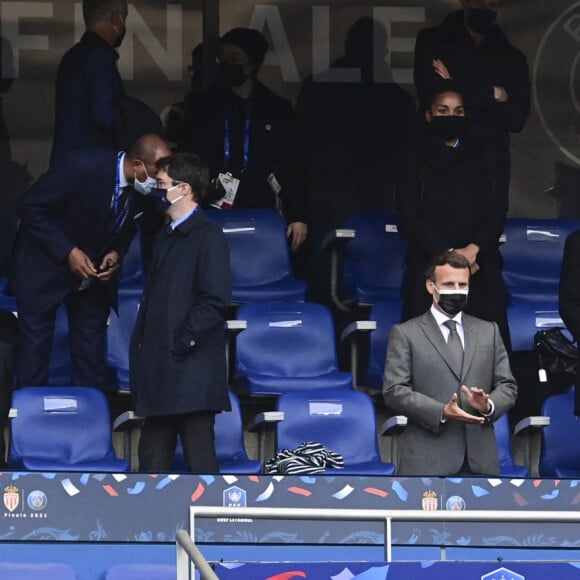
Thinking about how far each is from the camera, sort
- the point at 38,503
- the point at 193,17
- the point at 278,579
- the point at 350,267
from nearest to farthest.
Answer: the point at 278,579 → the point at 38,503 → the point at 350,267 → the point at 193,17

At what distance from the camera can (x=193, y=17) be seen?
11.3m

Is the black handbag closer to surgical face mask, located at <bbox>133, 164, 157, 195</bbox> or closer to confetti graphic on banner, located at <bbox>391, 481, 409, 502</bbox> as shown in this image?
confetti graphic on banner, located at <bbox>391, 481, 409, 502</bbox>

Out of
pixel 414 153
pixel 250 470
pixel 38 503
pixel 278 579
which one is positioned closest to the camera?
pixel 278 579

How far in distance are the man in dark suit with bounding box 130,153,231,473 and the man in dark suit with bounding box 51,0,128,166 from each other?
157cm

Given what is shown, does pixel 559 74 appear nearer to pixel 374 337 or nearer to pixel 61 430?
pixel 374 337

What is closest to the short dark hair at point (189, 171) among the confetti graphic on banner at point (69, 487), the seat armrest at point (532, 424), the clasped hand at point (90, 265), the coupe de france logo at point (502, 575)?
the clasped hand at point (90, 265)

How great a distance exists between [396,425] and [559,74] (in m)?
3.83

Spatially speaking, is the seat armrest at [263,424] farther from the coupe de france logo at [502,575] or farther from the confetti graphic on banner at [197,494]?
the coupe de france logo at [502,575]

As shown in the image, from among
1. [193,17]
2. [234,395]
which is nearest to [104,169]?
[234,395]

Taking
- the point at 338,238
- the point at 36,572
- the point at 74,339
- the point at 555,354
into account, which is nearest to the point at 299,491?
the point at 36,572

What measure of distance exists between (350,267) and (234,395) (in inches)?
69.6

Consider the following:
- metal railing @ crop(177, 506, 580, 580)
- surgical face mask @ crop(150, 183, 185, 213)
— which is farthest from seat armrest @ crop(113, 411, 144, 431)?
metal railing @ crop(177, 506, 580, 580)

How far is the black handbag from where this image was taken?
9.09 m

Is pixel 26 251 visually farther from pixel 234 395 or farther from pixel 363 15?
pixel 363 15
